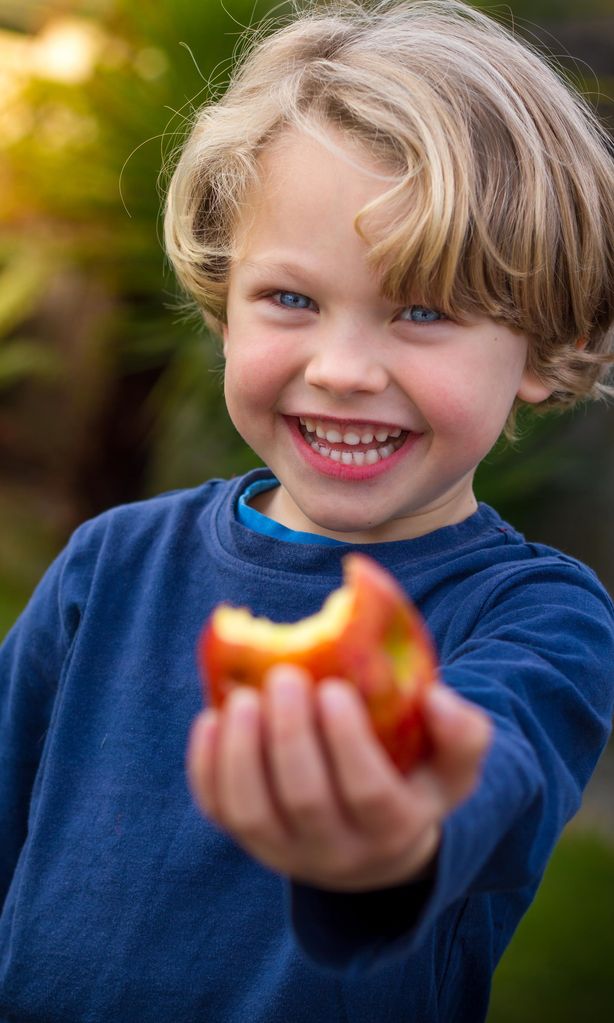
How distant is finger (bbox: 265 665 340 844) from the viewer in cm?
86

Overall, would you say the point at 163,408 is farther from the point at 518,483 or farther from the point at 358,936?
the point at 358,936

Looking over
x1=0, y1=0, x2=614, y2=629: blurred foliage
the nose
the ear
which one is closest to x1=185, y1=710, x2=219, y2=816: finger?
the nose

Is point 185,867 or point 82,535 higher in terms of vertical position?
point 82,535

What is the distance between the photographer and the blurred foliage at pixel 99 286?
448cm

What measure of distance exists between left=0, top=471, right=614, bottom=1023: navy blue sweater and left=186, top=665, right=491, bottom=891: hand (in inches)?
12.7

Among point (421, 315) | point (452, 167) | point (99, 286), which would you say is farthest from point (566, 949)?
point (99, 286)

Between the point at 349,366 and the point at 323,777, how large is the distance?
0.69 meters

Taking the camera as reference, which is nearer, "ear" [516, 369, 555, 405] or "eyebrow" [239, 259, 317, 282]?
"eyebrow" [239, 259, 317, 282]

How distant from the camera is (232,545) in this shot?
1750 millimetres

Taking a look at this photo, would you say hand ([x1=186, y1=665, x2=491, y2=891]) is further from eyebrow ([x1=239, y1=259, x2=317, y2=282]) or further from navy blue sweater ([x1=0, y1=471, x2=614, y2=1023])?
eyebrow ([x1=239, y1=259, x2=317, y2=282])

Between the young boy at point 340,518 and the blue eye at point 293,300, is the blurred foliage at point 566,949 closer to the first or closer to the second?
the young boy at point 340,518

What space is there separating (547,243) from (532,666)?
0.60 m

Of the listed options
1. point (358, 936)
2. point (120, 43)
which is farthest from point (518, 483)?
point (358, 936)

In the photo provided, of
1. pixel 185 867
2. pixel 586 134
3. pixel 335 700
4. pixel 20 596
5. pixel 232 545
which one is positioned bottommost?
pixel 20 596
